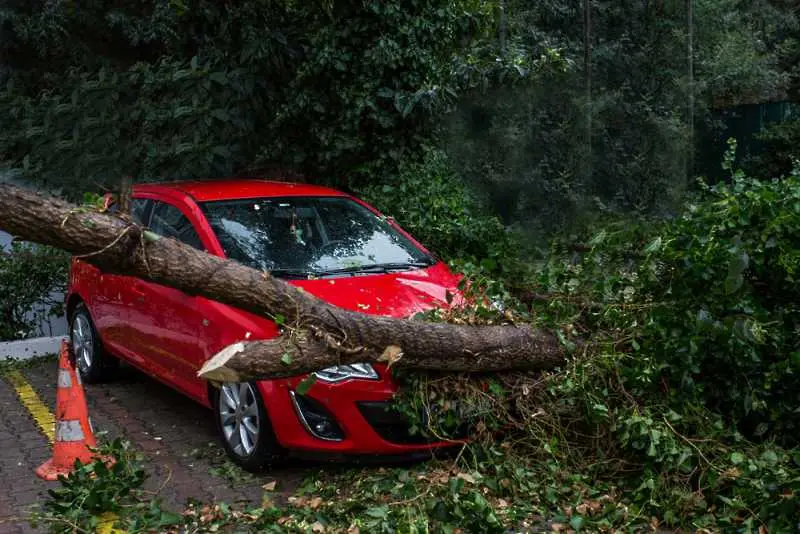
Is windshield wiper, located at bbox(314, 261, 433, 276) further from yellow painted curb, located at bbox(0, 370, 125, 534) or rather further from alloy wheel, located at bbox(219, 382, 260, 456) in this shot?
yellow painted curb, located at bbox(0, 370, 125, 534)

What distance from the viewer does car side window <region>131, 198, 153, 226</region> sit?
7.30 meters

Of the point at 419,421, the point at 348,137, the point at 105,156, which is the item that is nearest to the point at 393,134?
the point at 348,137

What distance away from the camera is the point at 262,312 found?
503cm

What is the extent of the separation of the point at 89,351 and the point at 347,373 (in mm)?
3619

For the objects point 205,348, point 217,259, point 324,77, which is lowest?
point 205,348

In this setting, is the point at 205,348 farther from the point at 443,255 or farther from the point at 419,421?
the point at 443,255

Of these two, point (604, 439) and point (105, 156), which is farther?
point (105, 156)

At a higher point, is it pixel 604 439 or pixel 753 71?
pixel 753 71

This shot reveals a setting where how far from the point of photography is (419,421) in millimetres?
5309

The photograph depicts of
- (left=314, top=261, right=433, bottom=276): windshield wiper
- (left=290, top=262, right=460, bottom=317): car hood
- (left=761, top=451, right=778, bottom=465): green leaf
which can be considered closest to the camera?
(left=761, top=451, right=778, bottom=465): green leaf

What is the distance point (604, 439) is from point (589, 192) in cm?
1200

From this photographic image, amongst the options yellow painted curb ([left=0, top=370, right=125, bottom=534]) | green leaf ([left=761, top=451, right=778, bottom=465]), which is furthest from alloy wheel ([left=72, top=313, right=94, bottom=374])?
green leaf ([left=761, top=451, right=778, bottom=465])

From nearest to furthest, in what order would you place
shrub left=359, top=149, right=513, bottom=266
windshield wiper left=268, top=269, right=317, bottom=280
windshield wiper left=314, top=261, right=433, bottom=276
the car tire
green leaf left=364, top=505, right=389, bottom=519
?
green leaf left=364, top=505, right=389, bottom=519, windshield wiper left=268, top=269, right=317, bottom=280, windshield wiper left=314, top=261, right=433, bottom=276, the car tire, shrub left=359, top=149, right=513, bottom=266

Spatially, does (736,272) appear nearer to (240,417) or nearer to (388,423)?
(388,423)
